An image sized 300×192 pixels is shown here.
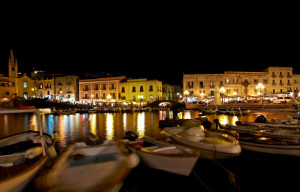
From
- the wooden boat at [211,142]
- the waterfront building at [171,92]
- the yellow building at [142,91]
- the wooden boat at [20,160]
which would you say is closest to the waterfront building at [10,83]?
the yellow building at [142,91]

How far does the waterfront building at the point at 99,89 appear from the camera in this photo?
5178 centimetres

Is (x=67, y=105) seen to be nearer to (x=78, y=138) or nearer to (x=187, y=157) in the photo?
(x=78, y=138)

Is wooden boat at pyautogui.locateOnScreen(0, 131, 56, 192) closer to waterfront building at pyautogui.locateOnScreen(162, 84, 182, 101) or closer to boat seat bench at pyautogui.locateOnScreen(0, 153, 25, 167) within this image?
boat seat bench at pyautogui.locateOnScreen(0, 153, 25, 167)

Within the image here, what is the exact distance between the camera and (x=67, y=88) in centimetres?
5688

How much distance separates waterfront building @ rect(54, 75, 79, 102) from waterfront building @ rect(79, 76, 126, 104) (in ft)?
7.00

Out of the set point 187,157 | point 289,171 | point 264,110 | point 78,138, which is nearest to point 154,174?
point 187,157

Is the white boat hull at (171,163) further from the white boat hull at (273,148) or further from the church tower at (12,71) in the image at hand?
the church tower at (12,71)

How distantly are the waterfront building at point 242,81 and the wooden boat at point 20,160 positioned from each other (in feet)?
132

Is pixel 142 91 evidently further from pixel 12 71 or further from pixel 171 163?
pixel 171 163

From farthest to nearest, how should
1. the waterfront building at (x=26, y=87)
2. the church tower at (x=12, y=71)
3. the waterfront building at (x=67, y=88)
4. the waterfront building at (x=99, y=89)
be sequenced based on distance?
1. the waterfront building at (x=26, y=87)
2. the waterfront building at (x=67, y=88)
3. the church tower at (x=12, y=71)
4. the waterfront building at (x=99, y=89)

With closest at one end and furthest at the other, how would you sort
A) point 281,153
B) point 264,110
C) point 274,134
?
point 281,153 < point 274,134 < point 264,110

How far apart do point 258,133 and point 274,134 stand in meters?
0.95

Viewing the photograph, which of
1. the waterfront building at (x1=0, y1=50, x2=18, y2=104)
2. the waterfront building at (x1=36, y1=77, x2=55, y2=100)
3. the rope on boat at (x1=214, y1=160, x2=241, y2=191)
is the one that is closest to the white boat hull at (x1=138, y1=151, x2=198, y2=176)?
the rope on boat at (x1=214, y1=160, x2=241, y2=191)

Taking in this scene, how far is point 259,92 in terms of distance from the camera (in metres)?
46.0
